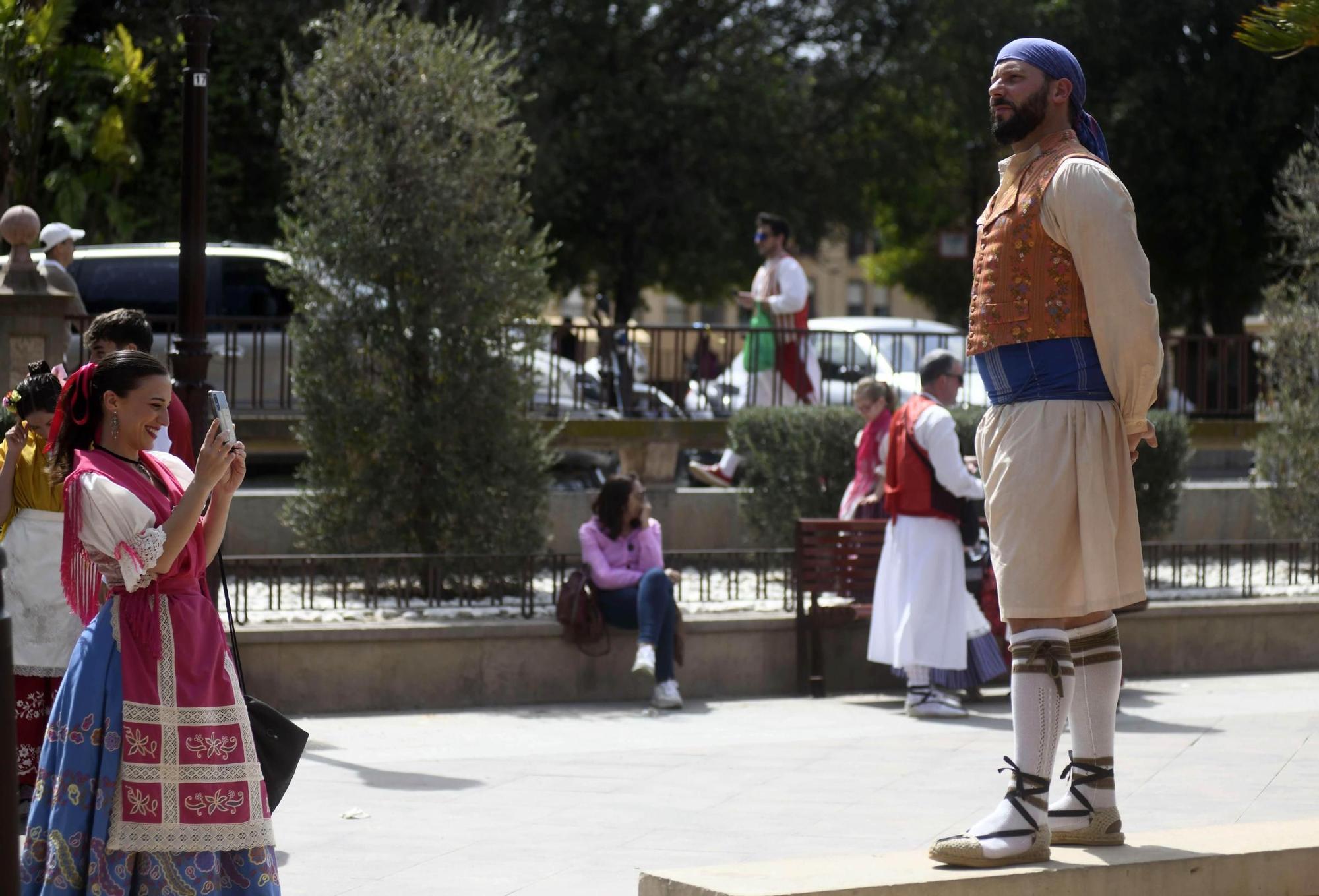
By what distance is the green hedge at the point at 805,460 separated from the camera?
13633 millimetres

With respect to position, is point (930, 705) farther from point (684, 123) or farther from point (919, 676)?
point (684, 123)

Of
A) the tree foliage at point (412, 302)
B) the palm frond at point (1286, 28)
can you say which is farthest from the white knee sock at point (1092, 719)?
the tree foliage at point (412, 302)

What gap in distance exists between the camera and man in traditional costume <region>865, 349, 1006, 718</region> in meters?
10.3

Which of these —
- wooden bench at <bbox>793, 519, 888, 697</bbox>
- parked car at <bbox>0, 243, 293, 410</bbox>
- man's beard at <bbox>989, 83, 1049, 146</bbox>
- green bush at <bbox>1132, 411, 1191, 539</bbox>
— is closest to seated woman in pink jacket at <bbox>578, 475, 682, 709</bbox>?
wooden bench at <bbox>793, 519, 888, 697</bbox>

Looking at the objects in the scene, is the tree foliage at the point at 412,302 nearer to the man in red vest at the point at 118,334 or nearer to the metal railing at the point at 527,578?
the metal railing at the point at 527,578

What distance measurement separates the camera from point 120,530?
4.84 m

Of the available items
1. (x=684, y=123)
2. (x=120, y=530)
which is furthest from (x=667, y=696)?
(x=684, y=123)

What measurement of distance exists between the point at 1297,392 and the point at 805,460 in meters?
4.36

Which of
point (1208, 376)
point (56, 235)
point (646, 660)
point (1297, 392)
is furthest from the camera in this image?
point (1208, 376)

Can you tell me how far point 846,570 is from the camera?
1127cm

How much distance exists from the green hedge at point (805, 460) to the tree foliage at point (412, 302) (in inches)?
89.8

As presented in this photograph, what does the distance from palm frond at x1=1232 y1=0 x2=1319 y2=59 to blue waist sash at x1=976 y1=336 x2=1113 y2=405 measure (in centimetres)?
435

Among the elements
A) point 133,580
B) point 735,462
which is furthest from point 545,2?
point 133,580

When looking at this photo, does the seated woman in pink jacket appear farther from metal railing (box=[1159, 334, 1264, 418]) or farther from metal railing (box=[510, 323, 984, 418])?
metal railing (box=[1159, 334, 1264, 418])
